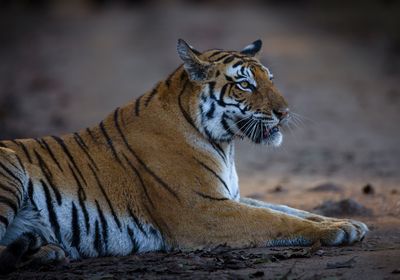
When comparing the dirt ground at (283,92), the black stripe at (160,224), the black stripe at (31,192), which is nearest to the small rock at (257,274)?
the dirt ground at (283,92)

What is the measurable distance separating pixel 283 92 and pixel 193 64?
7613 mm

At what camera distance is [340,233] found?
5098 mm

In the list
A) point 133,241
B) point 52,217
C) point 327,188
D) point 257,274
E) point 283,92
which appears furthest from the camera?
point 283,92

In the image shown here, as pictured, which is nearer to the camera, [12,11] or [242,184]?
[242,184]

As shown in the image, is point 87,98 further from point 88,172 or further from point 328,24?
point 88,172

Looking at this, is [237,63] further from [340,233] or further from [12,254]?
[12,254]

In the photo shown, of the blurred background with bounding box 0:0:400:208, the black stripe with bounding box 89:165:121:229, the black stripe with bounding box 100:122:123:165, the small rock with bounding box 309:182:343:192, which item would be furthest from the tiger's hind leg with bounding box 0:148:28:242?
the small rock with bounding box 309:182:343:192

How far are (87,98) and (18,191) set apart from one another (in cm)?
931

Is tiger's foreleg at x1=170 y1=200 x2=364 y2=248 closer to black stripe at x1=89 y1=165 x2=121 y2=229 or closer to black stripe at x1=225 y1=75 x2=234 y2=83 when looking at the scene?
black stripe at x1=89 y1=165 x2=121 y2=229

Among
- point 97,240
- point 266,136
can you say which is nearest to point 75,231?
point 97,240

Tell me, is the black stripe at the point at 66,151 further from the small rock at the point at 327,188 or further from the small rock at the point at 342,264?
the small rock at the point at 327,188

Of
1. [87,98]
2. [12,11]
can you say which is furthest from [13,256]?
[12,11]

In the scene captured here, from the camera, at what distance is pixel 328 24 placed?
780 inches

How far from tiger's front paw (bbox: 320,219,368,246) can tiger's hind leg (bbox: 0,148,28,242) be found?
181 cm
